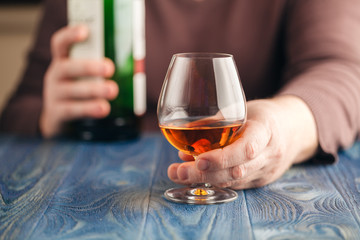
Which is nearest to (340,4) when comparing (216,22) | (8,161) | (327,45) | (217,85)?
(327,45)

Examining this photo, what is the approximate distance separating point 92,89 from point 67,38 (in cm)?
13

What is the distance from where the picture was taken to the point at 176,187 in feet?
2.74

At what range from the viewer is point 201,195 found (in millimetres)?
750

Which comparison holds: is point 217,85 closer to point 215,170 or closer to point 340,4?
point 215,170

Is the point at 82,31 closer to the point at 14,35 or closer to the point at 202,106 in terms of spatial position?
the point at 202,106

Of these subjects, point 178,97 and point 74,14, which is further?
point 74,14

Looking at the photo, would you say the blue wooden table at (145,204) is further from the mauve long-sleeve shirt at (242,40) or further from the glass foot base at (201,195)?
the mauve long-sleeve shirt at (242,40)

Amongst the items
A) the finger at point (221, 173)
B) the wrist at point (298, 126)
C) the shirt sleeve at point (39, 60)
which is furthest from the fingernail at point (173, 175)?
the shirt sleeve at point (39, 60)

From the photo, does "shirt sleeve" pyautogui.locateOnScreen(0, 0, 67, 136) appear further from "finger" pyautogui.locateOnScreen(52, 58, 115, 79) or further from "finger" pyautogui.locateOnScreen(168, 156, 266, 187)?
"finger" pyautogui.locateOnScreen(168, 156, 266, 187)

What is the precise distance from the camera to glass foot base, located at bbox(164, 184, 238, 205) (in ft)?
2.40

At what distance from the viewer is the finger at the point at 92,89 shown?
1164 mm

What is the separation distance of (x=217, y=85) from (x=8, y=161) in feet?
1.81

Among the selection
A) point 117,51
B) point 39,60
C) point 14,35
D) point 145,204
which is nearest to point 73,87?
point 117,51

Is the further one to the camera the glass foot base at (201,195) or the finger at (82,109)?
the finger at (82,109)
